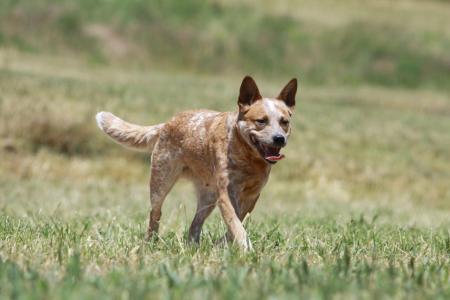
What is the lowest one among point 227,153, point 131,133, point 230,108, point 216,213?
point 230,108

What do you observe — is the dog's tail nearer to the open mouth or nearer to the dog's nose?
the open mouth

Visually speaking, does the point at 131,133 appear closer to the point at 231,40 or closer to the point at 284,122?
the point at 284,122

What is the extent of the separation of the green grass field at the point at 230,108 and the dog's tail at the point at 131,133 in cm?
77

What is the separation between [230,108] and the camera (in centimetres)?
2433

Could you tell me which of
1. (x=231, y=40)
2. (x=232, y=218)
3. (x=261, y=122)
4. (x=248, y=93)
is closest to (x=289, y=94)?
(x=248, y=93)

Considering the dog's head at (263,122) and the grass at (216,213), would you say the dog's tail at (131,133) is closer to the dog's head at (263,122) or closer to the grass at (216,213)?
the grass at (216,213)

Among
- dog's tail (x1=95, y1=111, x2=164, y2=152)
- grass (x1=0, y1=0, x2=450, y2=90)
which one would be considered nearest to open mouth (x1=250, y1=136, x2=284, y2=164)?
dog's tail (x1=95, y1=111, x2=164, y2=152)

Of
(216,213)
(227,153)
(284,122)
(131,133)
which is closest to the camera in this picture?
(284,122)

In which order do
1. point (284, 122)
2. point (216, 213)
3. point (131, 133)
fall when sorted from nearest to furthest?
point (284, 122) < point (131, 133) < point (216, 213)

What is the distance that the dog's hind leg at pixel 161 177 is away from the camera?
788 centimetres

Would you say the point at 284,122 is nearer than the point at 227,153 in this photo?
Yes

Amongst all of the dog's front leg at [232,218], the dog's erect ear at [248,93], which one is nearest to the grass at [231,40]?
the dog's erect ear at [248,93]

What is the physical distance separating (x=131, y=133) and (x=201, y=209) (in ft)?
4.27

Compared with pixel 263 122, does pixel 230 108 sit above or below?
below
